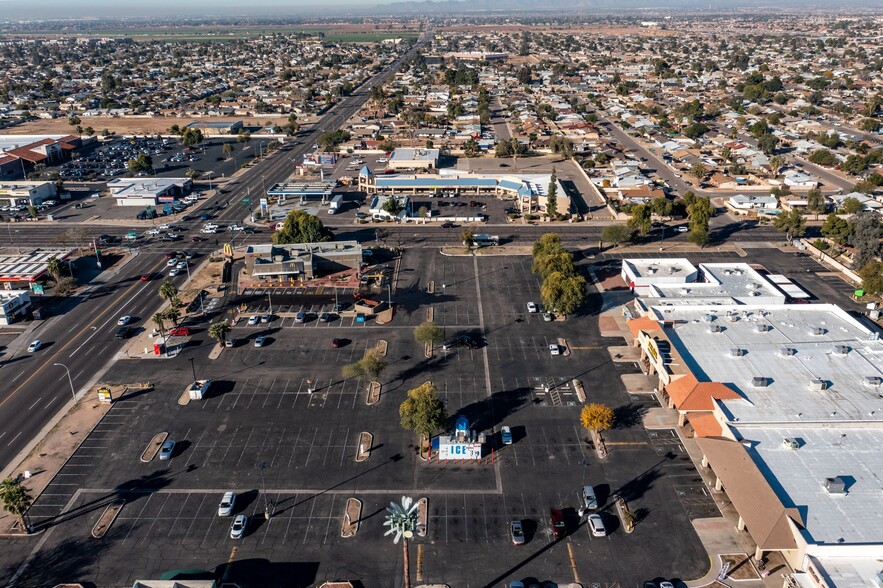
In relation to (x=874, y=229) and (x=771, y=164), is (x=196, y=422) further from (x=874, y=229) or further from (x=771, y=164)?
(x=771, y=164)

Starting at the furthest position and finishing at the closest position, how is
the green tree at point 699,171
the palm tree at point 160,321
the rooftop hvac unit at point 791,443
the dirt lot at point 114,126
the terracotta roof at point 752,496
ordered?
the dirt lot at point 114,126, the green tree at point 699,171, the palm tree at point 160,321, the rooftop hvac unit at point 791,443, the terracotta roof at point 752,496

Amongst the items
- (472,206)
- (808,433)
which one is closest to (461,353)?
(808,433)

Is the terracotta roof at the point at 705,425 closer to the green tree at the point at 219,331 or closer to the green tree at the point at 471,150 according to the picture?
the green tree at the point at 219,331

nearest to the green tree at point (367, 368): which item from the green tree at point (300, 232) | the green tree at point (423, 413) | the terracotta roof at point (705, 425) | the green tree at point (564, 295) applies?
the green tree at point (423, 413)

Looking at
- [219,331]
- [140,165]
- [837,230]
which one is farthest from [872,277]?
[140,165]

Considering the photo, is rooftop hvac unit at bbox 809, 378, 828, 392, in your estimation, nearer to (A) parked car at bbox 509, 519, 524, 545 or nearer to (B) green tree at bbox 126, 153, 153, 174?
(A) parked car at bbox 509, 519, 524, 545

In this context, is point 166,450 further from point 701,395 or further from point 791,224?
point 791,224
